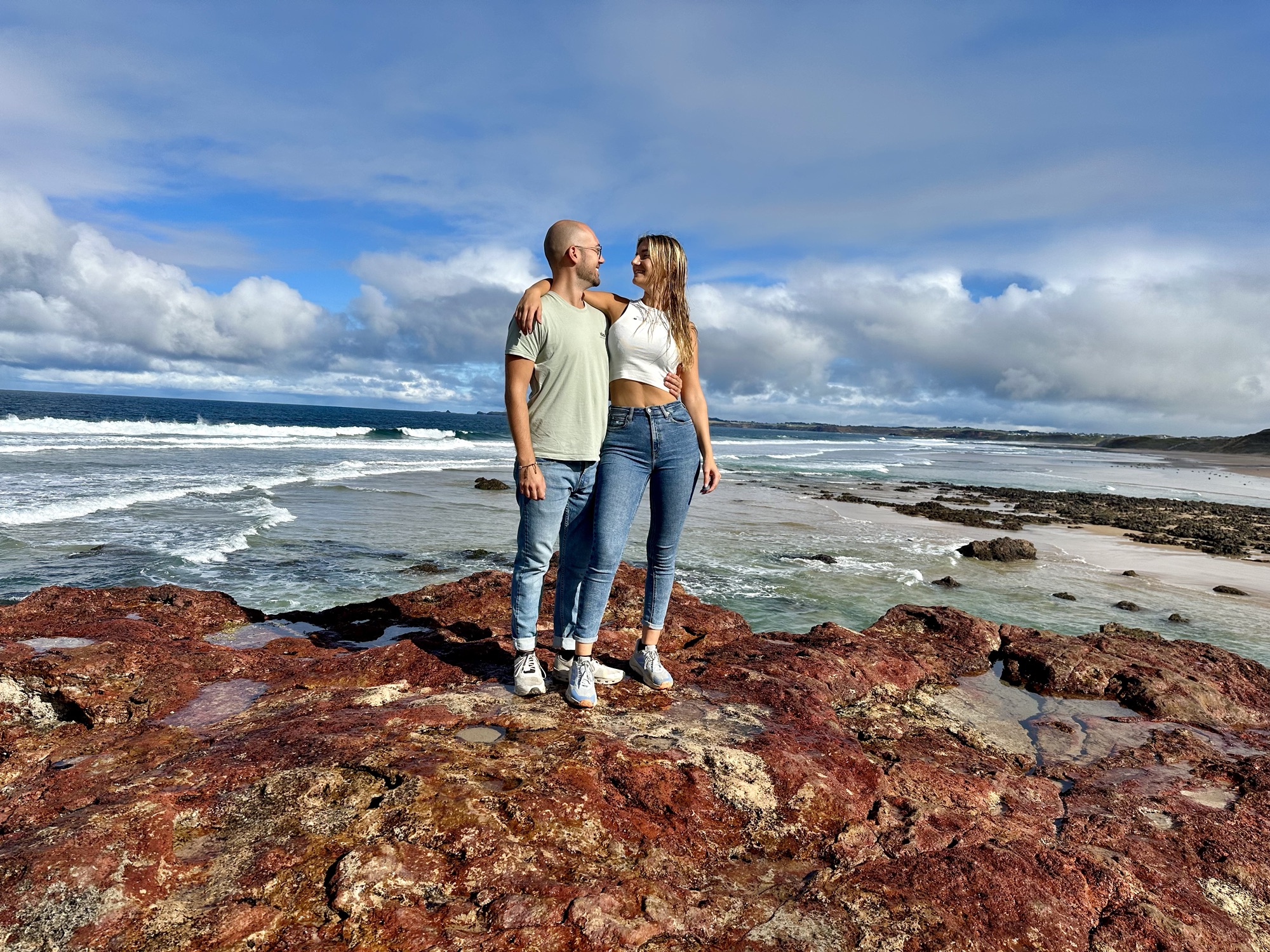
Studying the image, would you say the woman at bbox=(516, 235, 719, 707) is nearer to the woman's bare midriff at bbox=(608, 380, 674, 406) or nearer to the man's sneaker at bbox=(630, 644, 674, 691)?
the woman's bare midriff at bbox=(608, 380, 674, 406)

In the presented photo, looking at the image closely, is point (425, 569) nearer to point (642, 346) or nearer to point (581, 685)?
point (581, 685)

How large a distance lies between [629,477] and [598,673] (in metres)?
1.05

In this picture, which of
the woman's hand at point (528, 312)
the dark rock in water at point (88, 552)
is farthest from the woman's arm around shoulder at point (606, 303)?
the dark rock in water at point (88, 552)

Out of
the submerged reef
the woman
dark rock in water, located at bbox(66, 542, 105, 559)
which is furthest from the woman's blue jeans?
the submerged reef

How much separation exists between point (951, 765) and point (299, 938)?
2671 mm

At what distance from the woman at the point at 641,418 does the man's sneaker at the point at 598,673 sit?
22 centimetres

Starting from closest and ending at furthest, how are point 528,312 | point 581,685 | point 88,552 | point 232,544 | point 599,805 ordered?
1. point 599,805
2. point 528,312
3. point 581,685
4. point 88,552
5. point 232,544

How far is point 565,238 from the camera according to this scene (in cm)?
329

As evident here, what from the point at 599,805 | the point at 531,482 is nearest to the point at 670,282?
the point at 531,482

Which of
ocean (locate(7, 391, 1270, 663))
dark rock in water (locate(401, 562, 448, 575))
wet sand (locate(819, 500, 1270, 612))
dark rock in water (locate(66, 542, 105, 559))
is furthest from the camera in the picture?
wet sand (locate(819, 500, 1270, 612))

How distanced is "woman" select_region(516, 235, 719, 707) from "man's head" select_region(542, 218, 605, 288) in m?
0.12

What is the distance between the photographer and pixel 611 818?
236cm

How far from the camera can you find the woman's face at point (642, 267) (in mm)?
3348

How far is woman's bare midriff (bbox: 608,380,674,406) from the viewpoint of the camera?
3.40 metres
